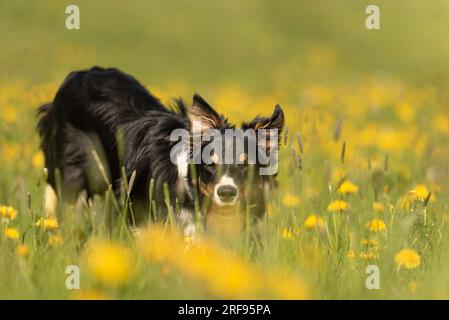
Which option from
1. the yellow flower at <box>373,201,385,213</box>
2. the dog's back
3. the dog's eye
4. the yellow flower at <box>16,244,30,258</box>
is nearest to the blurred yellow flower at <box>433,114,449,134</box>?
the yellow flower at <box>373,201,385,213</box>

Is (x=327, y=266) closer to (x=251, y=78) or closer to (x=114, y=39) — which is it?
(x=251, y=78)

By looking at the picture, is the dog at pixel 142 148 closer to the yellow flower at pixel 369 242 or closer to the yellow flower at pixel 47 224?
the yellow flower at pixel 47 224

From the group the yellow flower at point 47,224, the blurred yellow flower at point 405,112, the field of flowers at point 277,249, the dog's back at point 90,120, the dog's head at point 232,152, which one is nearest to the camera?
the field of flowers at point 277,249

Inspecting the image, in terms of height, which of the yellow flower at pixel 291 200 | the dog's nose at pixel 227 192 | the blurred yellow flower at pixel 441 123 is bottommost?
the yellow flower at pixel 291 200

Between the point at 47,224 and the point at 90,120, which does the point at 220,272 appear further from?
the point at 90,120

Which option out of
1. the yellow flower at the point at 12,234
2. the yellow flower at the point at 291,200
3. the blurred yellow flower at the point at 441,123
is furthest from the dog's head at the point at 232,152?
the blurred yellow flower at the point at 441,123

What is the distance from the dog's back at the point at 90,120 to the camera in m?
5.14

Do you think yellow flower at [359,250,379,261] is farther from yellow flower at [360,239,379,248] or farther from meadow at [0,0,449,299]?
yellow flower at [360,239,379,248]

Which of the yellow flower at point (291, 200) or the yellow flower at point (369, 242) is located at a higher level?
the yellow flower at point (291, 200)

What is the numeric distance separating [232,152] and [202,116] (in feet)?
1.01

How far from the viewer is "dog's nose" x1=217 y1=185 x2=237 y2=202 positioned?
389 centimetres

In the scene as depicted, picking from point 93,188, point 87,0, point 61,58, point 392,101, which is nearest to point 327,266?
point 93,188

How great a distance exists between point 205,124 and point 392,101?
5.53 metres
